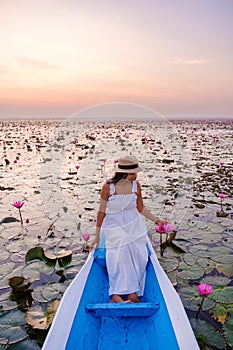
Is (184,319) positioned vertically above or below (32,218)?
above

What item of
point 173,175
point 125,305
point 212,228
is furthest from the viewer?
point 173,175

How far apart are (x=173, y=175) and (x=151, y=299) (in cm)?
535

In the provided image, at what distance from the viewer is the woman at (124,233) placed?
7.72ft

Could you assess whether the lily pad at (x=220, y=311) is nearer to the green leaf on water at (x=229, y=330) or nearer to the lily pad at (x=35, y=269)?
the green leaf on water at (x=229, y=330)

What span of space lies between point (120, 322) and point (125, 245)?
57cm

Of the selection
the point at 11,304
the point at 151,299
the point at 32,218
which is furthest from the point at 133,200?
the point at 32,218

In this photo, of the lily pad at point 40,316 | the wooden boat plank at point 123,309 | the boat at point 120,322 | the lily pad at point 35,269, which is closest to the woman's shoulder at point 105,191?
the boat at point 120,322

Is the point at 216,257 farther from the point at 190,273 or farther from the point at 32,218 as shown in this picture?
the point at 32,218

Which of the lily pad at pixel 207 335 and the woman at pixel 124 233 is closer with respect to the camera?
the lily pad at pixel 207 335

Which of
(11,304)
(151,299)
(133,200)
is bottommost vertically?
(11,304)

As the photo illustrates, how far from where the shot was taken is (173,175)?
7410 millimetres

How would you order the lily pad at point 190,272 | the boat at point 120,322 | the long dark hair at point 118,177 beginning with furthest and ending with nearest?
the lily pad at point 190,272
the long dark hair at point 118,177
the boat at point 120,322

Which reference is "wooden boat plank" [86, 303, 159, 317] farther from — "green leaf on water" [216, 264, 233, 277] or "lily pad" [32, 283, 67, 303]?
"green leaf on water" [216, 264, 233, 277]

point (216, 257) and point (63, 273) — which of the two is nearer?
point (63, 273)
